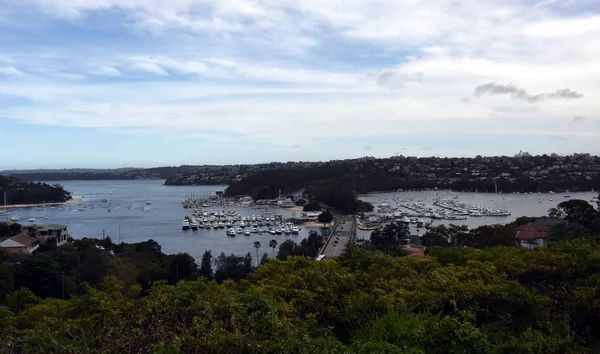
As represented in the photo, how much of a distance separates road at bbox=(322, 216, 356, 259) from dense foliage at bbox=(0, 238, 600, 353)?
25.7ft

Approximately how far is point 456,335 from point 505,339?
0.46 m

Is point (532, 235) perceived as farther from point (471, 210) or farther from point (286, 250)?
point (471, 210)

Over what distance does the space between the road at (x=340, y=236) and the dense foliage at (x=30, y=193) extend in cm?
2597

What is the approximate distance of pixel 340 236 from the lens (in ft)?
63.1

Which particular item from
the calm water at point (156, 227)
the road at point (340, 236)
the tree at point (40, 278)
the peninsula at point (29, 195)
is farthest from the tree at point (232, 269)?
the peninsula at point (29, 195)

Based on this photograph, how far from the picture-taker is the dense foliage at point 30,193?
39000mm

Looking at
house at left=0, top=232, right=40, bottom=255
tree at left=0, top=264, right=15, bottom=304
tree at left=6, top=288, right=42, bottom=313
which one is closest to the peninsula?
house at left=0, top=232, right=40, bottom=255

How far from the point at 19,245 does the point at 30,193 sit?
2949cm

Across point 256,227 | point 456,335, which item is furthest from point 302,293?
point 256,227

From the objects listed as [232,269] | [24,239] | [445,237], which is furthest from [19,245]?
[445,237]

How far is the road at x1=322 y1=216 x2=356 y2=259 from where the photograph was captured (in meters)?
14.8

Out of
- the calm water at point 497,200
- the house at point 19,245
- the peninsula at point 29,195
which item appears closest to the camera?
the house at point 19,245

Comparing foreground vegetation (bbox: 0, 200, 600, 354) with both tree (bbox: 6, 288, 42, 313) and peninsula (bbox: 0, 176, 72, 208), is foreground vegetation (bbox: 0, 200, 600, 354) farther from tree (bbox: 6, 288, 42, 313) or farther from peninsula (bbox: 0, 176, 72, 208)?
peninsula (bbox: 0, 176, 72, 208)

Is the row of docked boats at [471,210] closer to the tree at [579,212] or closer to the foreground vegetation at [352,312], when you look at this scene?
the tree at [579,212]
